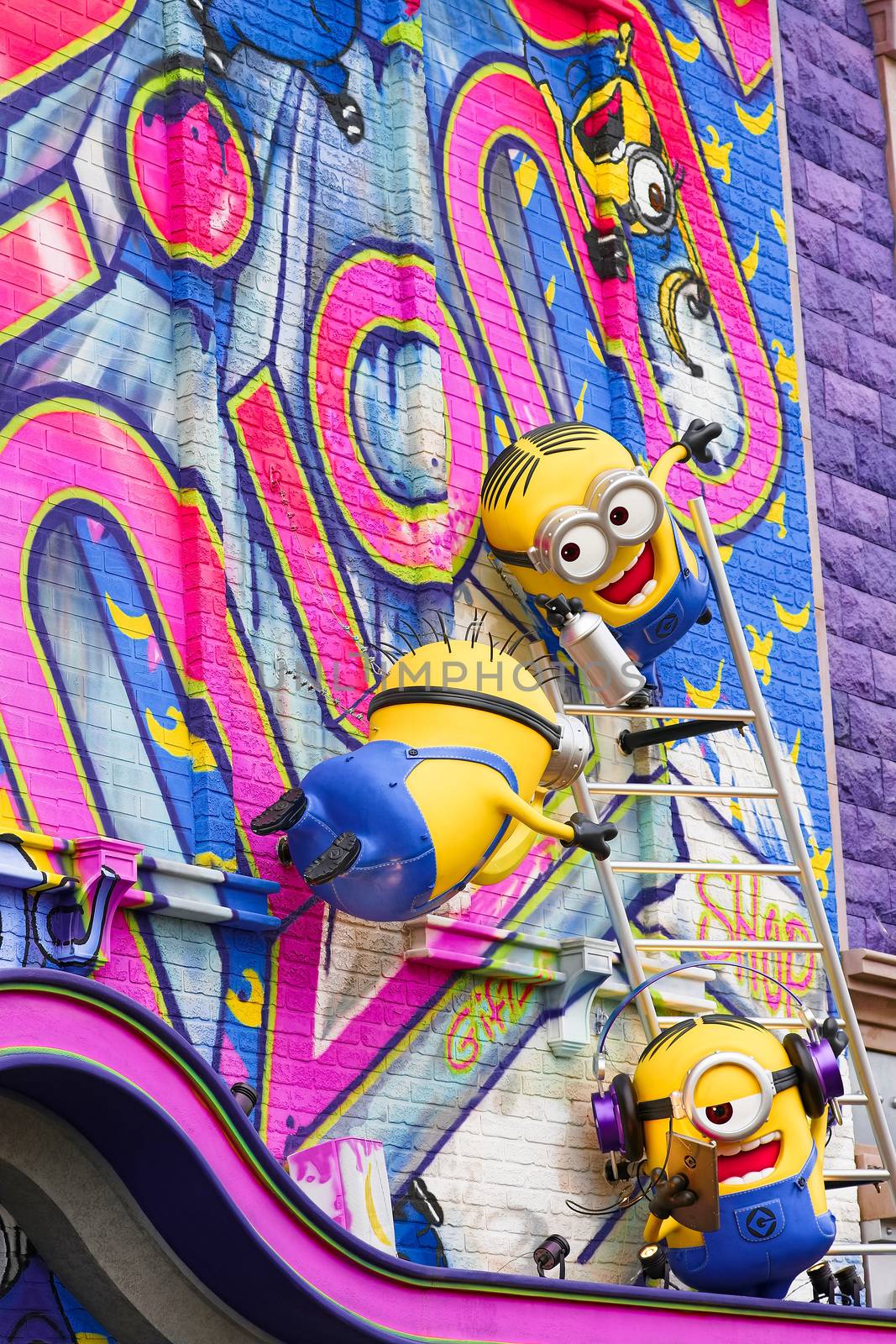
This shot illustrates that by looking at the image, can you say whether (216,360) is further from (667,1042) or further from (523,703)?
(667,1042)

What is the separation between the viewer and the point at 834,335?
947 centimetres

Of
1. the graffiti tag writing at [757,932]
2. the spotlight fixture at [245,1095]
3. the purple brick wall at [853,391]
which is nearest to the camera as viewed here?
the spotlight fixture at [245,1095]

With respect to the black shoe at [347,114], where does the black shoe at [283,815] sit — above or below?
below

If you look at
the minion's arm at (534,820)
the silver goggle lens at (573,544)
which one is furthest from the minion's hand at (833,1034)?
the silver goggle lens at (573,544)

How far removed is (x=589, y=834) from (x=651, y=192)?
3.29m

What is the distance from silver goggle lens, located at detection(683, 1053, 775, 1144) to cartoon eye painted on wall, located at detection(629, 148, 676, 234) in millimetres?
3416

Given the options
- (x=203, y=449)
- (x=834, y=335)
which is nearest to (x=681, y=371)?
(x=834, y=335)

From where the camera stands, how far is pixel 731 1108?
671cm

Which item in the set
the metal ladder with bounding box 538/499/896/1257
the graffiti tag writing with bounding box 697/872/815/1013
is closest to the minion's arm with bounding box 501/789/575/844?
the metal ladder with bounding box 538/499/896/1257

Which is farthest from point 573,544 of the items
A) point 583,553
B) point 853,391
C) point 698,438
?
point 853,391

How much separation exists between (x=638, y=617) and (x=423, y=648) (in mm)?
1088

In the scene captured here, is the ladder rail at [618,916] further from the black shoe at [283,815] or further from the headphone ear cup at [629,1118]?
the black shoe at [283,815]

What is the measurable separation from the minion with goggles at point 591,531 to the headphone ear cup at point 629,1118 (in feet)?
4.78

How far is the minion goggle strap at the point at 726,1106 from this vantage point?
669cm
